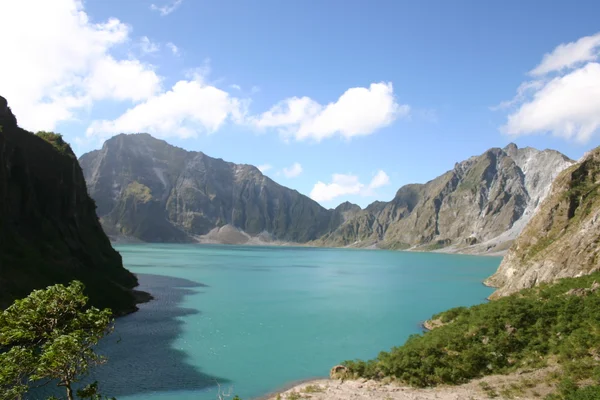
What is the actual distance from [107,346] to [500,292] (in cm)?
5784

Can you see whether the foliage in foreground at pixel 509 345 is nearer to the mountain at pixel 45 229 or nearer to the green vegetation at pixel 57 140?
the mountain at pixel 45 229

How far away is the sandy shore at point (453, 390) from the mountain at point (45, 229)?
32.0m

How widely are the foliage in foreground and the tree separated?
19476 mm

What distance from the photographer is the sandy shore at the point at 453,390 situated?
21763mm

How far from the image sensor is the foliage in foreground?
24922 millimetres

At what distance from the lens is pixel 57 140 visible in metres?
82.2

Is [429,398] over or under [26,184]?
under

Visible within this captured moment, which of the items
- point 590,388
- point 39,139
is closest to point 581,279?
point 590,388

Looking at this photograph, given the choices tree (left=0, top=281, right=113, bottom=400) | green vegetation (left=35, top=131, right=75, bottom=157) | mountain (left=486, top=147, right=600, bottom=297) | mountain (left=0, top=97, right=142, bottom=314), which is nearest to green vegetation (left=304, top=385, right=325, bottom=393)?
tree (left=0, top=281, right=113, bottom=400)

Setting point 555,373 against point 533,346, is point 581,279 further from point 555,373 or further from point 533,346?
point 555,373

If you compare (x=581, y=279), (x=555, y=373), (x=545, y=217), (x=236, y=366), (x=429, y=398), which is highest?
(x=545, y=217)

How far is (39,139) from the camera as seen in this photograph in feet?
230

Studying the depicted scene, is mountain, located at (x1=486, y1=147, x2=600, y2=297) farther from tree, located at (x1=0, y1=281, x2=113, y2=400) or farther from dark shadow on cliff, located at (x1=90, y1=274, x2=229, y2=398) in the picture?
tree, located at (x1=0, y1=281, x2=113, y2=400)

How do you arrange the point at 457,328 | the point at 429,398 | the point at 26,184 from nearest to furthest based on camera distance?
the point at 429,398
the point at 457,328
the point at 26,184
